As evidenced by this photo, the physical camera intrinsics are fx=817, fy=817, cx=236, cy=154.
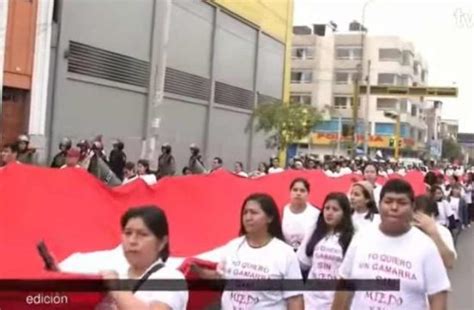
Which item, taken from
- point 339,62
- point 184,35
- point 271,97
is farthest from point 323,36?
point 184,35

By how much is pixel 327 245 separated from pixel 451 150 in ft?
319

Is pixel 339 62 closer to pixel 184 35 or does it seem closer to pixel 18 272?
pixel 184 35

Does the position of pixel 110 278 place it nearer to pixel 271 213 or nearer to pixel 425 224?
pixel 271 213

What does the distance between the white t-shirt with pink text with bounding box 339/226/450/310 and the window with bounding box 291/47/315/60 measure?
7102 centimetres

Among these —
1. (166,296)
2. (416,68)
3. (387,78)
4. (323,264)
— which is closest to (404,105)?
(387,78)

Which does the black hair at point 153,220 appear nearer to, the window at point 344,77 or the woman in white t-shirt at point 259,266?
the woman in white t-shirt at point 259,266

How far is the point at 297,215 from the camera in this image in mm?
7426

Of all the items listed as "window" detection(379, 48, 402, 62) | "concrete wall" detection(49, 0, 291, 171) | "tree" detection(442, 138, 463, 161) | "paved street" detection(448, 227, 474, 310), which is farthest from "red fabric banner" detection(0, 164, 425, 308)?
"tree" detection(442, 138, 463, 161)

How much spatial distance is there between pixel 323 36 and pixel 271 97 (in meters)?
39.4

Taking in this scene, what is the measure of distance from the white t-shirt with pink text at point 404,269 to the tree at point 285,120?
27811 mm

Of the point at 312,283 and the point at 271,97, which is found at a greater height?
the point at 271,97

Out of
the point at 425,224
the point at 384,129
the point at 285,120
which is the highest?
the point at 384,129

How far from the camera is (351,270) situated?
4.51 m

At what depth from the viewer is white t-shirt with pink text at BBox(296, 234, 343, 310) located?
5586mm
